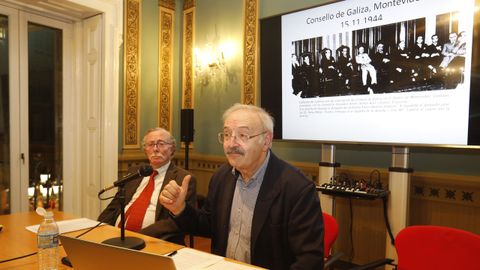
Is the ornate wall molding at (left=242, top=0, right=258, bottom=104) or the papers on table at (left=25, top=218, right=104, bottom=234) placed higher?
the ornate wall molding at (left=242, top=0, right=258, bottom=104)

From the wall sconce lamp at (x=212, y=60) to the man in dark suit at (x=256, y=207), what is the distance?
8.73 feet

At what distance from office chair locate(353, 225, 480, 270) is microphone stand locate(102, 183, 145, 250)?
1081mm

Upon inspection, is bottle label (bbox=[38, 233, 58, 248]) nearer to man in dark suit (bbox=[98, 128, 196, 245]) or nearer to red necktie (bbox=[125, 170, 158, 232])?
man in dark suit (bbox=[98, 128, 196, 245])

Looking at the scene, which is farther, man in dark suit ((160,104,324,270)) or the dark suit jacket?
the dark suit jacket

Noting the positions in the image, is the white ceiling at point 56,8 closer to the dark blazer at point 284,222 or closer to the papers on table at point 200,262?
the dark blazer at point 284,222

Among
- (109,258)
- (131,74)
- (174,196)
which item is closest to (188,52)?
(131,74)

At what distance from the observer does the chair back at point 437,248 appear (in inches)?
64.6

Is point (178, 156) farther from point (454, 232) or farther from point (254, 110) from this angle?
point (454, 232)


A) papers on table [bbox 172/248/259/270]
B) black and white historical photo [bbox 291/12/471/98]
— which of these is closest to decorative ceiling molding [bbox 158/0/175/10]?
black and white historical photo [bbox 291/12/471/98]

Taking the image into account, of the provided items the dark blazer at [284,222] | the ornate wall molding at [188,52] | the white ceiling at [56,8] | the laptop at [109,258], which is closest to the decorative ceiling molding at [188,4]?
the ornate wall molding at [188,52]

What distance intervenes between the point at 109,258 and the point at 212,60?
3666 millimetres

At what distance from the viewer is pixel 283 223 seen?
165 centimetres

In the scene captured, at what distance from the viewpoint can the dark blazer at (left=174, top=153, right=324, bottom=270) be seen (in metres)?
1.55

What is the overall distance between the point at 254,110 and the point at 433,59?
157 centimetres
